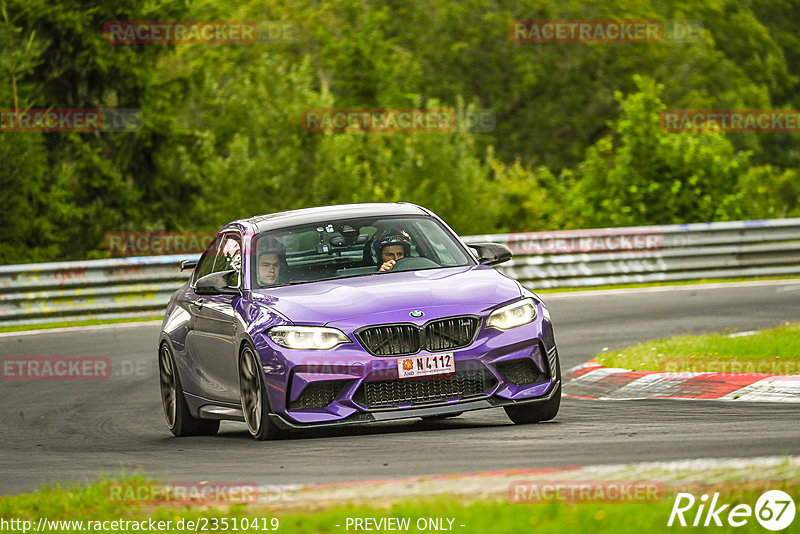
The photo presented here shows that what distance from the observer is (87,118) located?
35250 mm

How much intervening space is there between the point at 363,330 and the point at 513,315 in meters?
1.03

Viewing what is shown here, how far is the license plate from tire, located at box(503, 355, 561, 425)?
81cm

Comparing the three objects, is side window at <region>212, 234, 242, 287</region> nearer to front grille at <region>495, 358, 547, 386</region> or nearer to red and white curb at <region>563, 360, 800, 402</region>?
front grille at <region>495, 358, 547, 386</region>

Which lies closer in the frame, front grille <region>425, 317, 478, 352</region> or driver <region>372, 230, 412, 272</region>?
front grille <region>425, 317, 478, 352</region>

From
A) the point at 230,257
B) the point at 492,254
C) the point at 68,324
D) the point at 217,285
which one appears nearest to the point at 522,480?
the point at 217,285

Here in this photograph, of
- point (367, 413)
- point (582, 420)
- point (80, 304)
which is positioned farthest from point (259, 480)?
point (80, 304)

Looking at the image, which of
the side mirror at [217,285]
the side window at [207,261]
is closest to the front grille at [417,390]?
the side mirror at [217,285]

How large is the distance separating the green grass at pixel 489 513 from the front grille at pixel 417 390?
243 centimetres

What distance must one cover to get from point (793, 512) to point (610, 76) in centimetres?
5301

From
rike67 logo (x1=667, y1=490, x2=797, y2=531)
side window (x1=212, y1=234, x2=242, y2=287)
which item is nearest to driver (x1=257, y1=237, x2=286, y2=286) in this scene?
side window (x1=212, y1=234, x2=242, y2=287)

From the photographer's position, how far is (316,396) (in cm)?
912

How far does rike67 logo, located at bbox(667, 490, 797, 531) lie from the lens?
5.56 m

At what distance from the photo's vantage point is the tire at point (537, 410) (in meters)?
9.72

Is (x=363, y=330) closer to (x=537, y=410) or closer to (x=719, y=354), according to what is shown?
(x=537, y=410)
